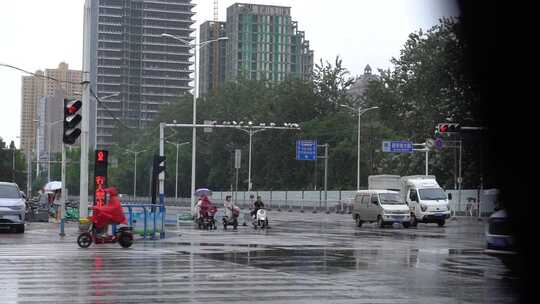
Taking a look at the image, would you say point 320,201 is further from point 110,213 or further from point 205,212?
point 110,213

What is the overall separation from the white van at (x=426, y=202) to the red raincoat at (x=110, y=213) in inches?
1004

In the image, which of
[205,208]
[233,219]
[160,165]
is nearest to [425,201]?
[233,219]

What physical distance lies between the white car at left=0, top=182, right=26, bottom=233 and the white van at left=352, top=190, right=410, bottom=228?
19.0 m

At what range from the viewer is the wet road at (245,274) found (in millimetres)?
12828

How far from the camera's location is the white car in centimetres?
3027

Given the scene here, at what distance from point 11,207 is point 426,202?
23503 mm

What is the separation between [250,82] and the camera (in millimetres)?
129375

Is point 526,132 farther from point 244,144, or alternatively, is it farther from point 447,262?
point 244,144

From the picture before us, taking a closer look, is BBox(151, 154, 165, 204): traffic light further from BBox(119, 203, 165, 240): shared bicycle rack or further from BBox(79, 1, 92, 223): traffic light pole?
BBox(119, 203, 165, 240): shared bicycle rack

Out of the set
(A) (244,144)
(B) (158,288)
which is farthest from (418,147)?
(B) (158,288)

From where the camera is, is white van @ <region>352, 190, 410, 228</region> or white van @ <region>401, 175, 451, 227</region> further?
white van @ <region>401, 175, 451, 227</region>

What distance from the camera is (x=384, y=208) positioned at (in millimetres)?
43344

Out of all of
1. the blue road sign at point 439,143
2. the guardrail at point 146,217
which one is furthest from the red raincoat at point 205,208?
the blue road sign at point 439,143

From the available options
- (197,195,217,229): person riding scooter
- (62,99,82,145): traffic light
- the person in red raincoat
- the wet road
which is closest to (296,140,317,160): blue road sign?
(197,195,217,229): person riding scooter
